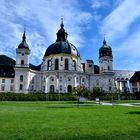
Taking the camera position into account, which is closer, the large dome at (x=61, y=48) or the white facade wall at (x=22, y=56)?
the white facade wall at (x=22, y=56)

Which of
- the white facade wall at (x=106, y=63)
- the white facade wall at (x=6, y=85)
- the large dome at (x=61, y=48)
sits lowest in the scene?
the white facade wall at (x=6, y=85)

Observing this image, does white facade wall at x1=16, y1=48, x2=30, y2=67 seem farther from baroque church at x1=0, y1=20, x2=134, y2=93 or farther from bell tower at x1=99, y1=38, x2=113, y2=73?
bell tower at x1=99, y1=38, x2=113, y2=73

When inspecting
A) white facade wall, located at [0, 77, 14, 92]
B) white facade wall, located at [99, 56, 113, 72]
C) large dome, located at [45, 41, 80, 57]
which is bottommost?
white facade wall, located at [0, 77, 14, 92]

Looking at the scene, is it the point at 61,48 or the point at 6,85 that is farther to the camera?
the point at 61,48

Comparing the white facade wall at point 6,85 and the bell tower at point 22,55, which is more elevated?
the bell tower at point 22,55

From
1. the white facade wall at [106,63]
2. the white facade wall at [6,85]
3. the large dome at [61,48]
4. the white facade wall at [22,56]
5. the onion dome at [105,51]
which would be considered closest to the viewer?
the white facade wall at [22,56]

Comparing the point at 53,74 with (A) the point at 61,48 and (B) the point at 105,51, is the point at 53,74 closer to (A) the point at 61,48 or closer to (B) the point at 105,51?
(A) the point at 61,48

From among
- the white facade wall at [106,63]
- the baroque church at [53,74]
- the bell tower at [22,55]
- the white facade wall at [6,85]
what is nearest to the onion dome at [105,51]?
the white facade wall at [106,63]

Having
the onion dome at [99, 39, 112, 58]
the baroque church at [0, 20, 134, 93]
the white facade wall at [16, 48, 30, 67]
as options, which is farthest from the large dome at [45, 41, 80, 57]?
the onion dome at [99, 39, 112, 58]

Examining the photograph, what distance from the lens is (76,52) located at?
321 feet

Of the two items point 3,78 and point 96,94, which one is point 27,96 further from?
point 3,78

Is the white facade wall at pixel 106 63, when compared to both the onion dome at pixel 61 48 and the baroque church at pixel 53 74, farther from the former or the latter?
the onion dome at pixel 61 48

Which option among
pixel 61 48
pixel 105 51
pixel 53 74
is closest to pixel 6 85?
pixel 53 74

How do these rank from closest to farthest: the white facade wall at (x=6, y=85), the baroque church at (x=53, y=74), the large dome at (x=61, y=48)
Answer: the baroque church at (x=53, y=74) → the white facade wall at (x=6, y=85) → the large dome at (x=61, y=48)
